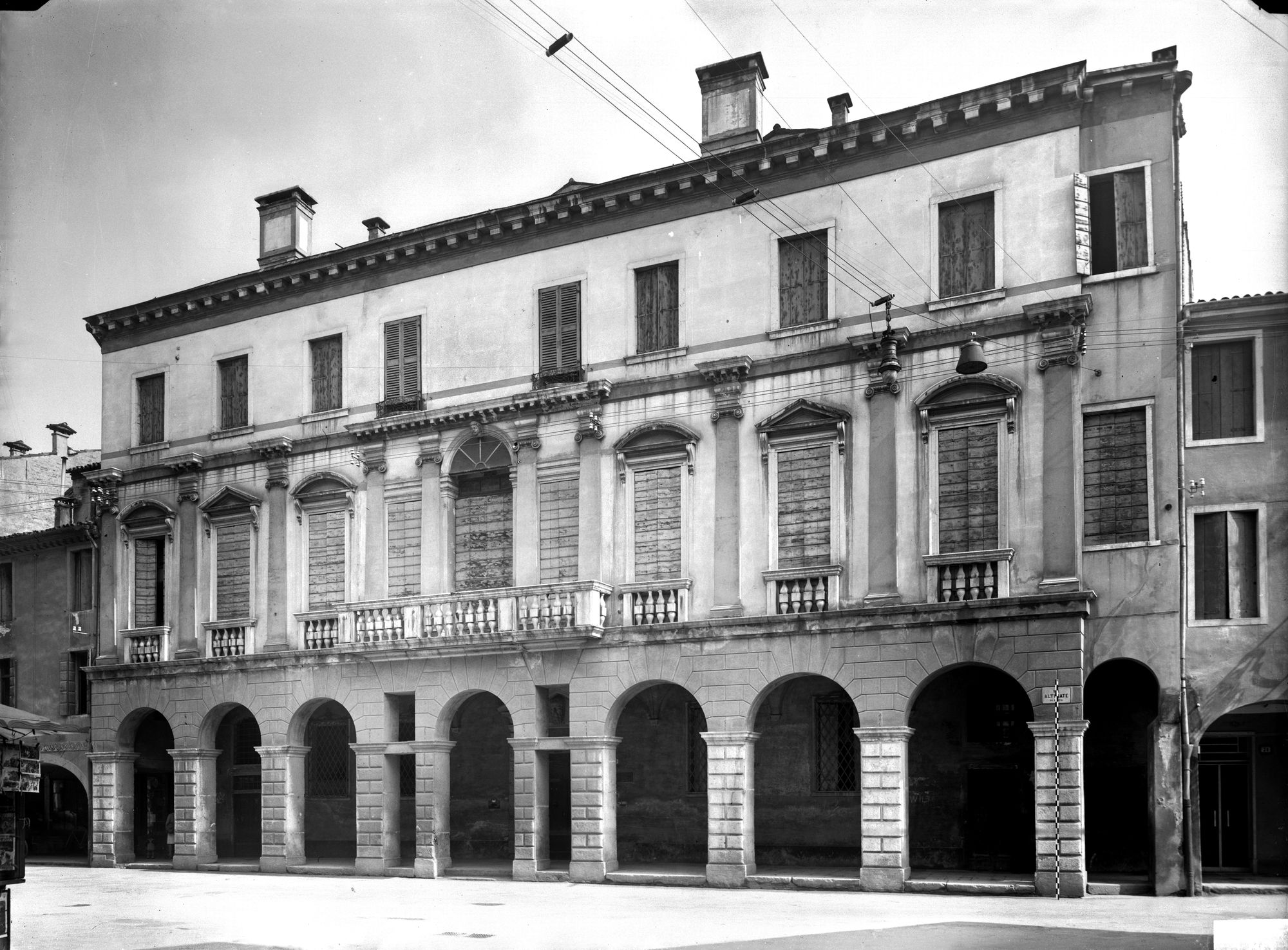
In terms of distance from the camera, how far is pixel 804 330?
24359mm

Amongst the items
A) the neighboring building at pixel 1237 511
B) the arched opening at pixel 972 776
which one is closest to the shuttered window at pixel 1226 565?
the neighboring building at pixel 1237 511

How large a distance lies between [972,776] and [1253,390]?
8.30 metres

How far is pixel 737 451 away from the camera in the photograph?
24828 millimetres

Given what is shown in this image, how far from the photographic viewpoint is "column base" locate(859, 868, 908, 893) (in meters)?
22.2

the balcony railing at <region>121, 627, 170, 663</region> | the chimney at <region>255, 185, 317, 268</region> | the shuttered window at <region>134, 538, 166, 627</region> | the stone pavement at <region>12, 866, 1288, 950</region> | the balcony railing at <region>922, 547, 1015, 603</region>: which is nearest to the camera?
the stone pavement at <region>12, 866, 1288, 950</region>

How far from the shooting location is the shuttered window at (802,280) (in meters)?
24.5

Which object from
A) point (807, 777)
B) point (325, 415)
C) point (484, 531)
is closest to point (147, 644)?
point (325, 415)

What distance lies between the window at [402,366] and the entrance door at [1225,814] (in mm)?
16829

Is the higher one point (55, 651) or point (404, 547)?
point (404, 547)

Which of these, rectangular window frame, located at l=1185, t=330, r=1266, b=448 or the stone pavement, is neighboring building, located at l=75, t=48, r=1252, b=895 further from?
rectangular window frame, located at l=1185, t=330, r=1266, b=448

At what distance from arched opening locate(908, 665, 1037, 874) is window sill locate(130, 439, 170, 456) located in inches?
713

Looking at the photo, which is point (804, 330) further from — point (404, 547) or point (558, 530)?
point (404, 547)

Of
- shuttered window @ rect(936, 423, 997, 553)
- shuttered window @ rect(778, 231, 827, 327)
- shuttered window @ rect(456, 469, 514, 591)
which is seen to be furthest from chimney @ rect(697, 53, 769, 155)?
shuttered window @ rect(456, 469, 514, 591)

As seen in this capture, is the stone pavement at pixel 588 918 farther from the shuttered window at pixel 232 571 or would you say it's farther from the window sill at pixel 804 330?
the window sill at pixel 804 330
